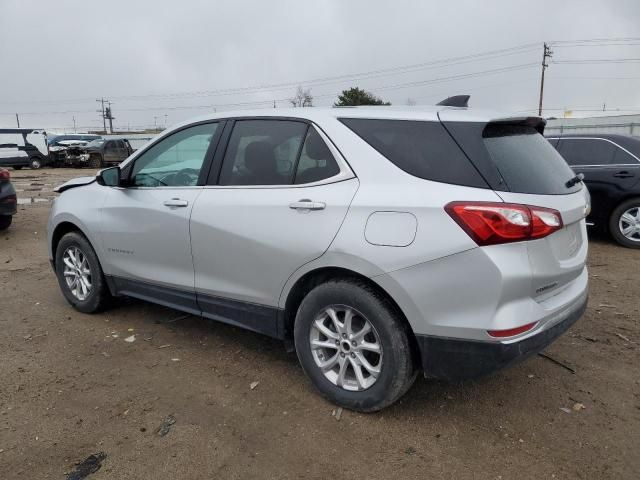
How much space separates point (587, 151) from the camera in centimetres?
753

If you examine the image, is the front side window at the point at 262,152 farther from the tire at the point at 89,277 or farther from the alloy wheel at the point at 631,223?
the alloy wheel at the point at 631,223

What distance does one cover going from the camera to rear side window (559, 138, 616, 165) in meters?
7.37

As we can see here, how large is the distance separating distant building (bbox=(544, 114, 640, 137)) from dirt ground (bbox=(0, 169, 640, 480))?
16762 mm

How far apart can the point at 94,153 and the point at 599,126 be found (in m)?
26.5

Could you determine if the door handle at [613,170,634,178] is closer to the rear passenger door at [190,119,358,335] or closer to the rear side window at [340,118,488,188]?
the rear side window at [340,118,488,188]

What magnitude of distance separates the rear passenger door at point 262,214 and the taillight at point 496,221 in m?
0.63

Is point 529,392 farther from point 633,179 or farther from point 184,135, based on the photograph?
point 633,179

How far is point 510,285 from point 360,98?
45322 millimetres

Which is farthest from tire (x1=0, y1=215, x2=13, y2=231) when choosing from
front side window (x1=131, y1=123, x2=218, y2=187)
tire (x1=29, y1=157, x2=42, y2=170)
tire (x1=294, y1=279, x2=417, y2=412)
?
tire (x1=29, y1=157, x2=42, y2=170)

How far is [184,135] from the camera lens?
3.87 m

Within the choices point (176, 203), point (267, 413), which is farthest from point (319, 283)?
point (176, 203)

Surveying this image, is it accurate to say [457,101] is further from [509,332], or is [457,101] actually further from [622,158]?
[622,158]

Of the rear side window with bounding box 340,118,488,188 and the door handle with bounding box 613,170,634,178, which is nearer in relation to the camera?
the rear side window with bounding box 340,118,488,188

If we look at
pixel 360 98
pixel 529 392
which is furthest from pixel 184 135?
pixel 360 98
